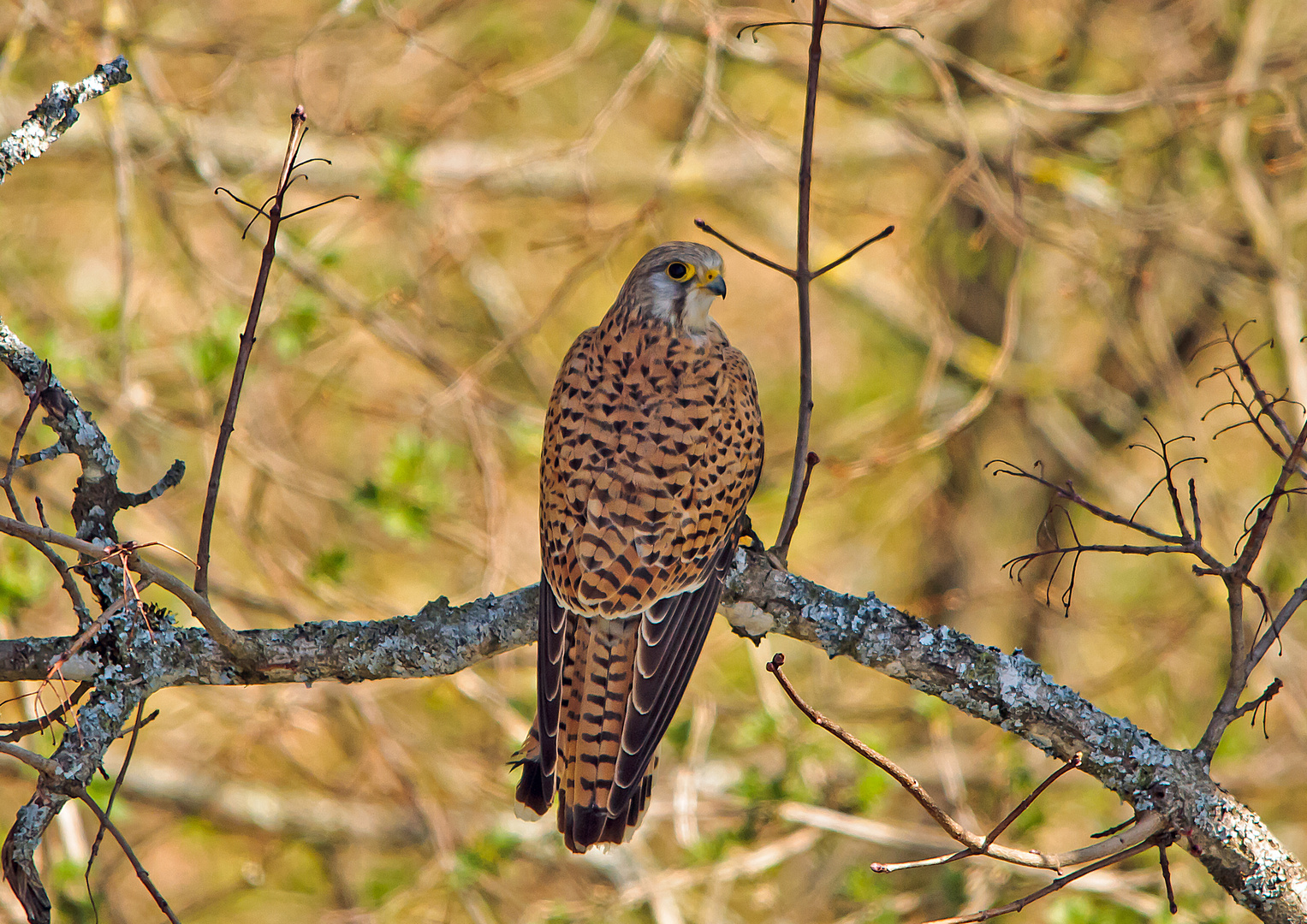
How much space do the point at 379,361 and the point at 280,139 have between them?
1917 mm

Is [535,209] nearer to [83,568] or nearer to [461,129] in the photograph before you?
[461,129]

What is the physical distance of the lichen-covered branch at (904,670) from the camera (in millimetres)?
2574

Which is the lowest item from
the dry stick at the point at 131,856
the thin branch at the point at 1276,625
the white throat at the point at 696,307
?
the dry stick at the point at 131,856

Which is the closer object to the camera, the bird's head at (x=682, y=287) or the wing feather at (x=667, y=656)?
the wing feather at (x=667, y=656)

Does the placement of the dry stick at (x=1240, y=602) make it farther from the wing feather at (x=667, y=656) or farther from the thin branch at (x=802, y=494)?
the wing feather at (x=667, y=656)

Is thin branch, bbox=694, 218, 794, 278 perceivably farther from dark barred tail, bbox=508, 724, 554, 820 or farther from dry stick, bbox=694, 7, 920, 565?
dark barred tail, bbox=508, 724, 554, 820

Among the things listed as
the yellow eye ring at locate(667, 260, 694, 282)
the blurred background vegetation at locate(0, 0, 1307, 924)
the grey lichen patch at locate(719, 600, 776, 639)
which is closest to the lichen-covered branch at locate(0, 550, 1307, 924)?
the grey lichen patch at locate(719, 600, 776, 639)

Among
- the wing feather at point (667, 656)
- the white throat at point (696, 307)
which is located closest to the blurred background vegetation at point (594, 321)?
the white throat at point (696, 307)

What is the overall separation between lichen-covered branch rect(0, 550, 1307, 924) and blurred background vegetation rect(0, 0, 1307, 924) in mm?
1842

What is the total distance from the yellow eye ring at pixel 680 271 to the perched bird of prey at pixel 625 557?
0.29 metres

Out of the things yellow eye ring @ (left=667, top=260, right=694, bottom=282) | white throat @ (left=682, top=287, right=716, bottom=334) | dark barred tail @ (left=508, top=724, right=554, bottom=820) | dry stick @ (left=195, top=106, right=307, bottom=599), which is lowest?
dark barred tail @ (left=508, top=724, right=554, bottom=820)

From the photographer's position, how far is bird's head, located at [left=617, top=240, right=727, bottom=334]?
12.3ft

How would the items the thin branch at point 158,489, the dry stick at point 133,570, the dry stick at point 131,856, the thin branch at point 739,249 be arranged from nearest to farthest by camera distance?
the dry stick at point 133,570 → the dry stick at point 131,856 → the thin branch at point 158,489 → the thin branch at point 739,249

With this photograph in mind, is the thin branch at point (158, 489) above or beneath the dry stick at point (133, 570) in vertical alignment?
above
